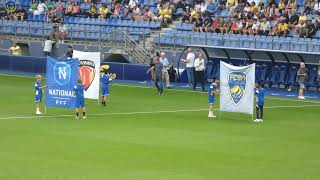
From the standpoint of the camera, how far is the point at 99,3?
57.7m

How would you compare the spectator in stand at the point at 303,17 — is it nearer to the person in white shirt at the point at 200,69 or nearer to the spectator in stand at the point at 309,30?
the spectator in stand at the point at 309,30

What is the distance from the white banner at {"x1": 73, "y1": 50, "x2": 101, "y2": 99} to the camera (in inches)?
1337

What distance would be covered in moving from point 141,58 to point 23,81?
758cm

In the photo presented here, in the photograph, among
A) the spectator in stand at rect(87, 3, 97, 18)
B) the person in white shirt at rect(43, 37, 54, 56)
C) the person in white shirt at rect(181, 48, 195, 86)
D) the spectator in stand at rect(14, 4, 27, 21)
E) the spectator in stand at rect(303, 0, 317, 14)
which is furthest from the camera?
the spectator in stand at rect(14, 4, 27, 21)

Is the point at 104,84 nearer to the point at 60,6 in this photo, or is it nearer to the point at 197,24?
the point at 197,24

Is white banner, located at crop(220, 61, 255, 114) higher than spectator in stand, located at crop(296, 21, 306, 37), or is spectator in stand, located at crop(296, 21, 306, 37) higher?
spectator in stand, located at crop(296, 21, 306, 37)

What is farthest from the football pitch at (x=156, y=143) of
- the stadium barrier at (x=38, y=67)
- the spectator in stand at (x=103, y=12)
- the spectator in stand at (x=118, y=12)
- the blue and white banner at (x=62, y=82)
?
the spectator in stand at (x=103, y=12)

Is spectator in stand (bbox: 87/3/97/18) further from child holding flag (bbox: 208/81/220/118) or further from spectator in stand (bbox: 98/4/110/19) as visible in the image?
child holding flag (bbox: 208/81/220/118)

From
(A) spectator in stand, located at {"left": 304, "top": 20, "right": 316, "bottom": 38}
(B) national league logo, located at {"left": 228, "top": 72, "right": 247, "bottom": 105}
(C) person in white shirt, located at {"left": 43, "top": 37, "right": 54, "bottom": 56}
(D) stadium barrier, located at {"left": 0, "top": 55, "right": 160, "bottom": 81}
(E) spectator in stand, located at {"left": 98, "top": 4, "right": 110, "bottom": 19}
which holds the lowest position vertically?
(D) stadium barrier, located at {"left": 0, "top": 55, "right": 160, "bottom": 81}

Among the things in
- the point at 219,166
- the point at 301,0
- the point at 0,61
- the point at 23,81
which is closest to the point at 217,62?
the point at 301,0

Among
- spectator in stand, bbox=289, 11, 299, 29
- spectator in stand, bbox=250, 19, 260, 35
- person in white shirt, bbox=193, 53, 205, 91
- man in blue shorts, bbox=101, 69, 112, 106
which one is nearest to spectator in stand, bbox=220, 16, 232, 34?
spectator in stand, bbox=250, 19, 260, 35

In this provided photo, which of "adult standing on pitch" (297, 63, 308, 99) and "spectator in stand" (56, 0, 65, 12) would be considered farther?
"spectator in stand" (56, 0, 65, 12)

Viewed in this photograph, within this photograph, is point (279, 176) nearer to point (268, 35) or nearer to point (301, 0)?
point (268, 35)

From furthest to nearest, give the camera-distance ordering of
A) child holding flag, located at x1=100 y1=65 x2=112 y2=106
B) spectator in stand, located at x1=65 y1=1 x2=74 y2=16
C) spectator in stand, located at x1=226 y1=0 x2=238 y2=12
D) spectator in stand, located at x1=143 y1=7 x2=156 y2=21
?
spectator in stand, located at x1=65 y1=1 x2=74 y2=16 → spectator in stand, located at x1=143 y1=7 x2=156 y2=21 → spectator in stand, located at x1=226 y1=0 x2=238 y2=12 → child holding flag, located at x1=100 y1=65 x2=112 y2=106
